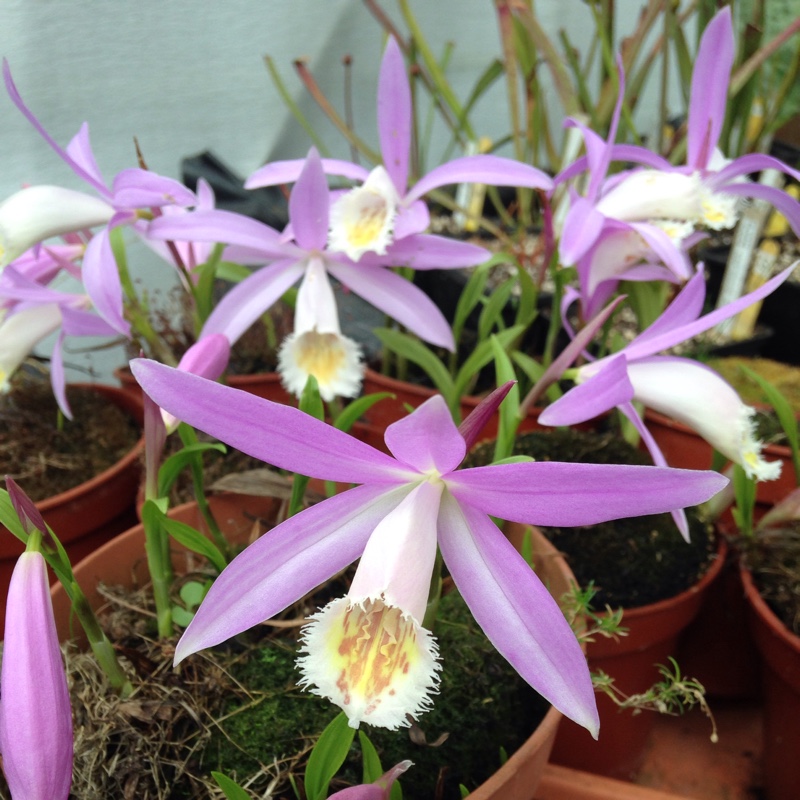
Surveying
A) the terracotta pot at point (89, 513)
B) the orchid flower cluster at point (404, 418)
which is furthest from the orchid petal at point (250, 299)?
the terracotta pot at point (89, 513)

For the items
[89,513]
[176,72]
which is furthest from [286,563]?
[176,72]

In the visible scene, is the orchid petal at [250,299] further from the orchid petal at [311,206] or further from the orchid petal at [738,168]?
A: the orchid petal at [738,168]

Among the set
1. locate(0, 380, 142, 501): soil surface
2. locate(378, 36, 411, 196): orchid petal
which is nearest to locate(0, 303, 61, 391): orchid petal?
locate(0, 380, 142, 501): soil surface

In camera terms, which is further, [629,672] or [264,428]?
[629,672]

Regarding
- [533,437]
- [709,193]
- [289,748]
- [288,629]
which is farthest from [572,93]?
[289,748]

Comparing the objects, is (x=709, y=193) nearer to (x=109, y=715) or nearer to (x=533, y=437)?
(x=533, y=437)

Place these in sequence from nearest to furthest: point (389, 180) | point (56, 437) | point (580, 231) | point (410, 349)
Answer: point (580, 231), point (389, 180), point (410, 349), point (56, 437)

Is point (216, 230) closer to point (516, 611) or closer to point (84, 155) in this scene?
point (84, 155)
